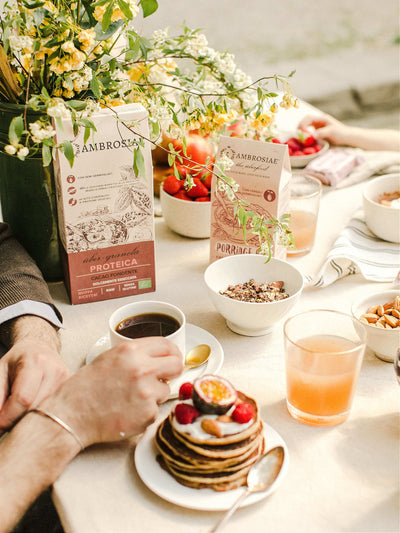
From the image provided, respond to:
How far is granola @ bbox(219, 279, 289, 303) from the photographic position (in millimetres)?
1197

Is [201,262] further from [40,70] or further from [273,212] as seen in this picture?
[40,70]

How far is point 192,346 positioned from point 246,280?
200 mm

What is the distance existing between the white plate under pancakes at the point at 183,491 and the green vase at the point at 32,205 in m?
0.58

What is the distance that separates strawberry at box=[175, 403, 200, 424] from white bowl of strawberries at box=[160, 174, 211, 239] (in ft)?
2.29

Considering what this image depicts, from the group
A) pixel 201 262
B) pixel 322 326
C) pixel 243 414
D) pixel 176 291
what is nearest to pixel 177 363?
pixel 243 414

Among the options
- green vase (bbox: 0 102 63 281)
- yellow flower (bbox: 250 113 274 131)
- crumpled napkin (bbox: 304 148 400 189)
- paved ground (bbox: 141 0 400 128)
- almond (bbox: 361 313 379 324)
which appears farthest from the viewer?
paved ground (bbox: 141 0 400 128)

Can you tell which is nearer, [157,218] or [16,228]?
[16,228]

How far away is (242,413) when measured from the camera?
896 millimetres

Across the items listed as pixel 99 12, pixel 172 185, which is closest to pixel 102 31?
pixel 99 12

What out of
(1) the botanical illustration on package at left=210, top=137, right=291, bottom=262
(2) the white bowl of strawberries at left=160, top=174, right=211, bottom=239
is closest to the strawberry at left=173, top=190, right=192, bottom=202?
(2) the white bowl of strawberries at left=160, top=174, right=211, bottom=239

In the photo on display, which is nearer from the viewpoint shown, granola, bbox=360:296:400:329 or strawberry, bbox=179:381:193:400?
strawberry, bbox=179:381:193:400

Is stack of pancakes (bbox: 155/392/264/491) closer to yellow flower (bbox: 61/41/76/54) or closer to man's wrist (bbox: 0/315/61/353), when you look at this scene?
man's wrist (bbox: 0/315/61/353)

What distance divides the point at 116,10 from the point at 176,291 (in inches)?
22.6

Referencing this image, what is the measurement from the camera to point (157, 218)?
1701 mm
